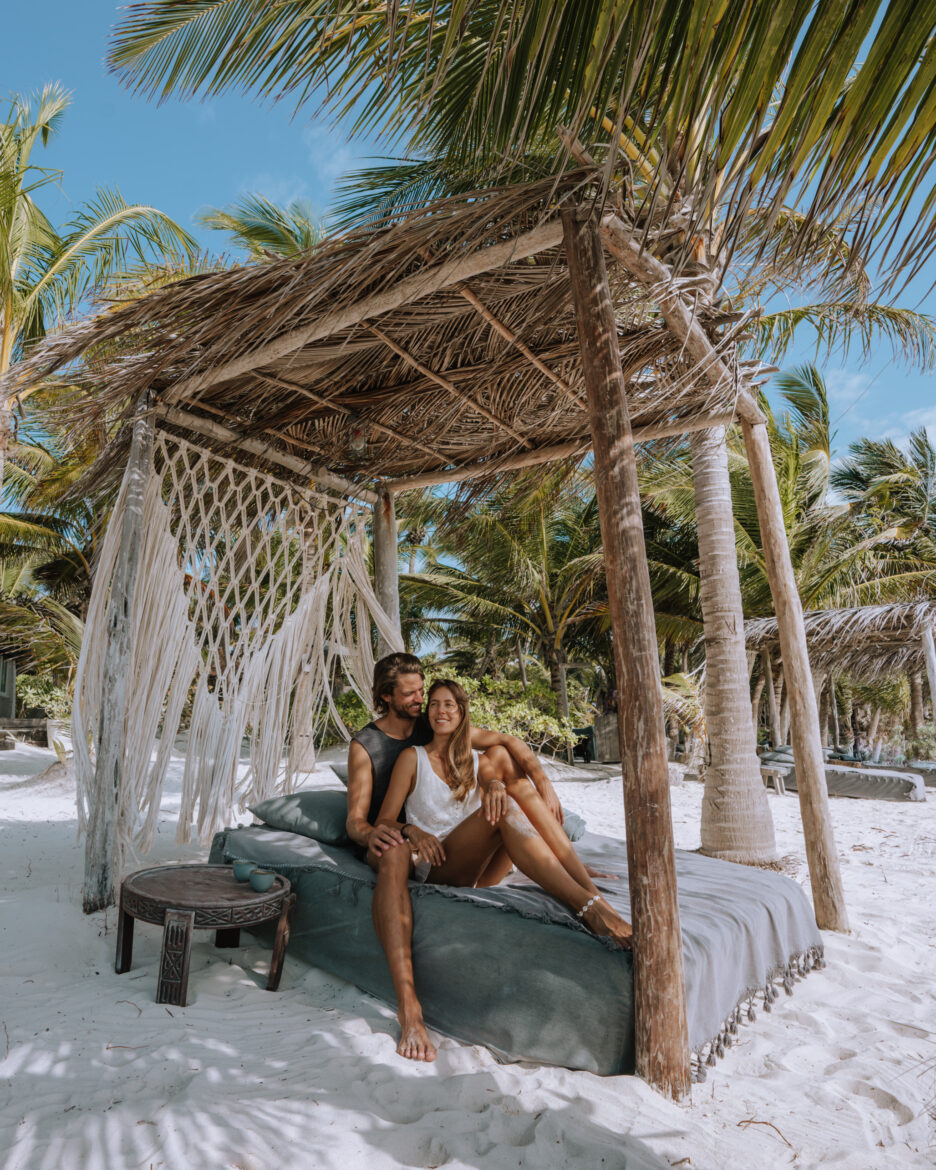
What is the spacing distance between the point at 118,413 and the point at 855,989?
3.38 meters

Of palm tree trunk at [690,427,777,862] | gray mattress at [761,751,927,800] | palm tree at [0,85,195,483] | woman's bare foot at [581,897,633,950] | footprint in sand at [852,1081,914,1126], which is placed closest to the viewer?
footprint in sand at [852,1081,914,1126]

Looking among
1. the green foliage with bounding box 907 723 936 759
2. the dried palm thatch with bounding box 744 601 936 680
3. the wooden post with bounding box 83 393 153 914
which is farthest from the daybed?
the green foliage with bounding box 907 723 936 759

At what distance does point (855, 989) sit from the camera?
216 cm

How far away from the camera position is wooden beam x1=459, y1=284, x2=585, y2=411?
2391mm

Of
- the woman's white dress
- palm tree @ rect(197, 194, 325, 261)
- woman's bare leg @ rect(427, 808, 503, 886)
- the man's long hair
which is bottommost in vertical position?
woman's bare leg @ rect(427, 808, 503, 886)

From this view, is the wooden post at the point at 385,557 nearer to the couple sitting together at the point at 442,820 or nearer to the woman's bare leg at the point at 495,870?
the couple sitting together at the point at 442,820

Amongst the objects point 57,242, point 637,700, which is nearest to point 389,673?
point 637,700

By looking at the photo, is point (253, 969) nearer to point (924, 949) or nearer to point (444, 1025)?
point (444, 1025)

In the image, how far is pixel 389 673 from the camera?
8.63 feet

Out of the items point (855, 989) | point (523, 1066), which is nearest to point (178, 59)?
point (523, 1066)

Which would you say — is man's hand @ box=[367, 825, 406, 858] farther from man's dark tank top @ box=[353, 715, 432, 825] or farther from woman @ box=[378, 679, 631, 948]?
man's dark tank top @ box=[353, 715, 432, 825]

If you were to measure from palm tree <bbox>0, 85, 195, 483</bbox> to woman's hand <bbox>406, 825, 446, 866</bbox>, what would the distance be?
5583 millimetres

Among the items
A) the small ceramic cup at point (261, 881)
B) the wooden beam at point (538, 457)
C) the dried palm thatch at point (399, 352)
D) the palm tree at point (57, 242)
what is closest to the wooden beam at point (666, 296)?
the dried palm thatch at point (399, 352)

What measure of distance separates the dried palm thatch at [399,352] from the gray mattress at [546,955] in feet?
5.47
